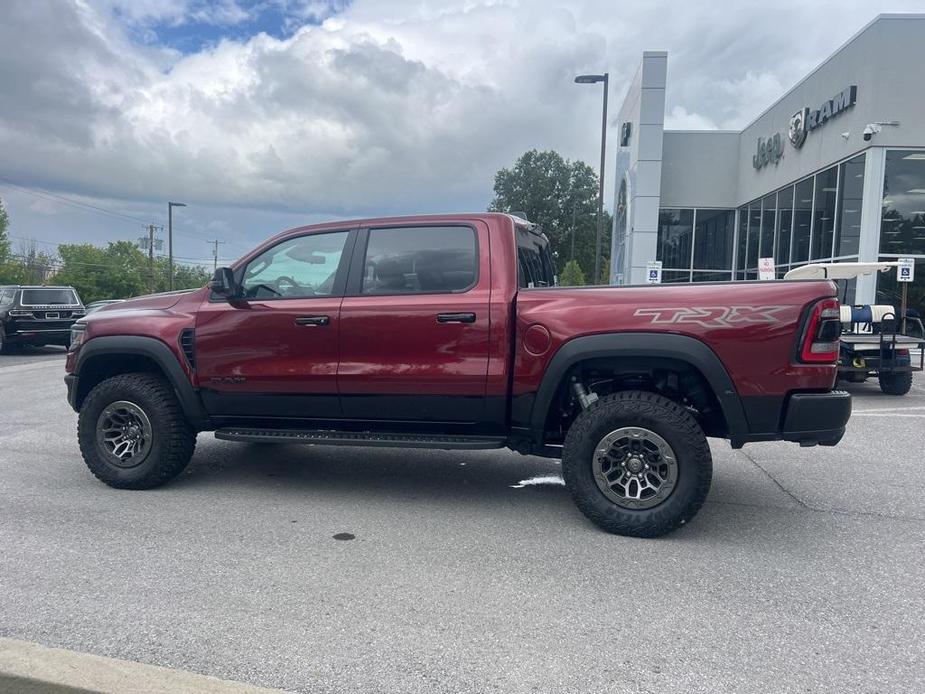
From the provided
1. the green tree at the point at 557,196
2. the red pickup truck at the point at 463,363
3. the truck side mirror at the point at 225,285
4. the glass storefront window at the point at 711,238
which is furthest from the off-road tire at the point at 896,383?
the green tree at the point at 557,196

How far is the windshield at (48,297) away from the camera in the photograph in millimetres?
A: 16934

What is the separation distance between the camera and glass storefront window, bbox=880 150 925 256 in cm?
1662

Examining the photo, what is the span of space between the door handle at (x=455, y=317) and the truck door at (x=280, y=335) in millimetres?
749

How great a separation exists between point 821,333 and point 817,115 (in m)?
18.2

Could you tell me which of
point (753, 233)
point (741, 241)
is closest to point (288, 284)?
point (753, 233)

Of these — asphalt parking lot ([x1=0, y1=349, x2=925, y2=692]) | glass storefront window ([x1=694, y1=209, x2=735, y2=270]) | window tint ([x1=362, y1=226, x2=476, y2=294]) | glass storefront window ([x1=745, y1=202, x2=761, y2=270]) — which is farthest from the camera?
glass storefront window ([x1=694, y1=209, x2=735, y2=270])

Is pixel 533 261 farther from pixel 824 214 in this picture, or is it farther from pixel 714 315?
pixel 824 214

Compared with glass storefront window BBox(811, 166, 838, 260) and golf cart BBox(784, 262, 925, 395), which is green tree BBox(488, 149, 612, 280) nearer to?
glass storefront window BBox(811, 166, 838, 260)

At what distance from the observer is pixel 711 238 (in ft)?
91.4

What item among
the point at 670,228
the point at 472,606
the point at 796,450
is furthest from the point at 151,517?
the point at 670,228

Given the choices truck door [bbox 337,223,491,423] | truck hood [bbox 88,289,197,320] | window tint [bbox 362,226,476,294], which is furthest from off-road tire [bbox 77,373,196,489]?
window tint [bbox 362,226,476,294]

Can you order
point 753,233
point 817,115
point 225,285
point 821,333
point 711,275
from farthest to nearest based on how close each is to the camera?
point 711,275
point 753,233
point 817,115
point 225,285
point 821,333

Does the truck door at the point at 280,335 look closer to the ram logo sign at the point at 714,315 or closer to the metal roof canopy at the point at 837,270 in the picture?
the ram logo sign at the point at 714,315

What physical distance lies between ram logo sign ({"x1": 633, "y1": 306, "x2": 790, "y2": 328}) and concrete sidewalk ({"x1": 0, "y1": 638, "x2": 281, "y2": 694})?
2824mm
